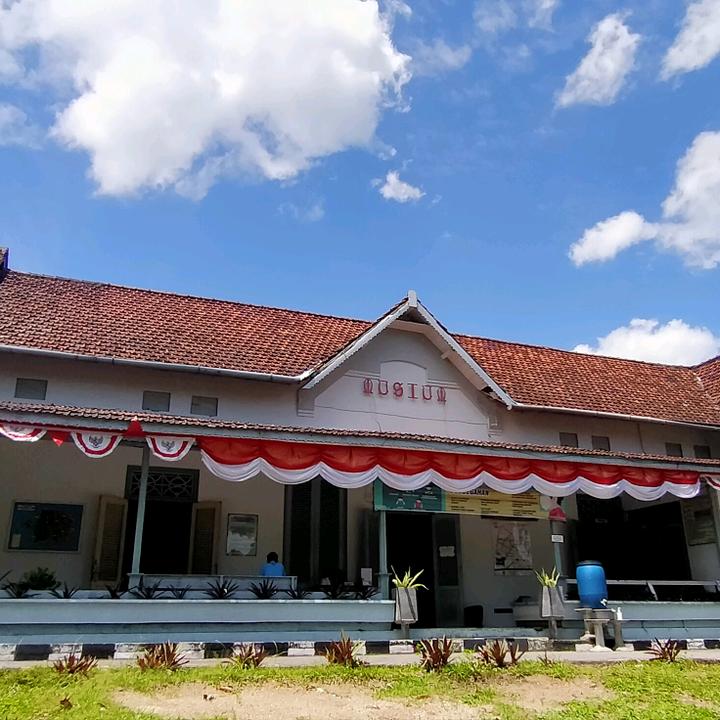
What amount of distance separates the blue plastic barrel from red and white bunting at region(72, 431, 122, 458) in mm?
7280

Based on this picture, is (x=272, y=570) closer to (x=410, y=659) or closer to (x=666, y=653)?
(x=410, y=659)

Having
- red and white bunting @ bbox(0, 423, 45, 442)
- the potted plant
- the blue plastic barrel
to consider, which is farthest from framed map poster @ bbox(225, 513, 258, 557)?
the blue plastic barrel

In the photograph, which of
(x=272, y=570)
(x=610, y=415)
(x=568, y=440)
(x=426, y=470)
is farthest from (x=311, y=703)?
(x=610, y=415)

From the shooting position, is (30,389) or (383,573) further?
(30,389)

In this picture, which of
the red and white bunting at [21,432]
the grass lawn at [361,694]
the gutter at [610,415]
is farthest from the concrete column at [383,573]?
the gutter at [610,415]

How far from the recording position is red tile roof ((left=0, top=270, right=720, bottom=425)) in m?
13.8

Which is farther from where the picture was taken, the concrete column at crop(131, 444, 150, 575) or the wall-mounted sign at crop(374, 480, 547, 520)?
the wall-mounted sign at crop(374, 480, 547, 520)

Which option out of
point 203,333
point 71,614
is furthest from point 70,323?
point 71,614

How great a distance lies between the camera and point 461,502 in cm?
1252

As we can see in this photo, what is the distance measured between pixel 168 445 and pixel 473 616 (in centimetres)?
689

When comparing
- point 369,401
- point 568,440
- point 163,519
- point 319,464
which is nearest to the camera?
point 319,464

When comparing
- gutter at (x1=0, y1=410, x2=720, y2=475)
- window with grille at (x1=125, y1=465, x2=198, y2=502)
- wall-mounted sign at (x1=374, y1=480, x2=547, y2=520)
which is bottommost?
wall-mounted sign at (x1=374, y1=480, x2=547, y2=520)

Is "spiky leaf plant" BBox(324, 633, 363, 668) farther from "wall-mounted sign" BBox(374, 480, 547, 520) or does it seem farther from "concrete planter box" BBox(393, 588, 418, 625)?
"wall-mounted sign" BBox(374, 480, 547, 520)

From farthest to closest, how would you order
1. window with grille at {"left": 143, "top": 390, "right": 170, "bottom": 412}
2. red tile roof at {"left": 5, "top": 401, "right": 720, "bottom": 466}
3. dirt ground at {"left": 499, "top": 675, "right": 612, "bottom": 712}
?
window with grille at {"left": 143, "top": 390, "right": 170, "bottom": 412}
red tile roof at {"left": 5, "top": 401, "right": 720, "bottom": 466}
dirt ground at {"left": 499, "top": 675, "right": 612, "bottom": 712}
